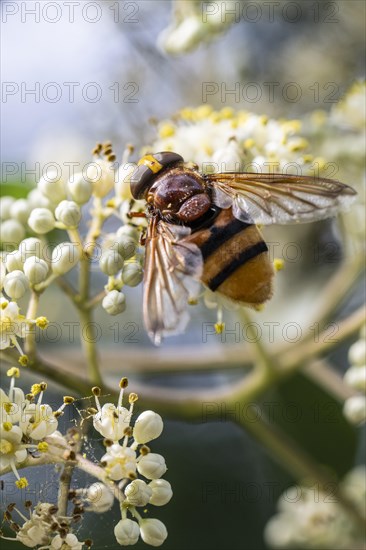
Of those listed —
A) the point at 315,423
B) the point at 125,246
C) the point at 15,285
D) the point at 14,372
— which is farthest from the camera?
the point at 315,423

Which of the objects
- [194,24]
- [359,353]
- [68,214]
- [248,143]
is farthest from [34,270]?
[194,24]

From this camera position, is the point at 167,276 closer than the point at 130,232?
Yes

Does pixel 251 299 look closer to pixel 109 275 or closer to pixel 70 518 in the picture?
pixel 109 275

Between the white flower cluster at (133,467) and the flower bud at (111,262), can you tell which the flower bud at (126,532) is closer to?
the white flower cluster at (133,467)

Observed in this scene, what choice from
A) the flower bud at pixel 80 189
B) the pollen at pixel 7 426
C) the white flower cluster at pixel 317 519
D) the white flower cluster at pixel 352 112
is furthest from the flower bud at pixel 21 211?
the white flower cluster at pixel 317 519

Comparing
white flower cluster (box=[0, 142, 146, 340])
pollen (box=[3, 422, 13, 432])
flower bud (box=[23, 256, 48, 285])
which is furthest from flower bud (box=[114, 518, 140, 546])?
flower bud (box=[23, 256, 48, 285])

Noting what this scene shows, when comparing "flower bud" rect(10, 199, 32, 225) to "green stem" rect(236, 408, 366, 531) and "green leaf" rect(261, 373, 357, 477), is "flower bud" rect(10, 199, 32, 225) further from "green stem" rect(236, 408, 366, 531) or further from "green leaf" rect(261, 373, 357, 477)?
"green leaf" rect(261, 373, 357, 477)

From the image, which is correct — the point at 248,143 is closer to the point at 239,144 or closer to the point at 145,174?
the point at 239,144
